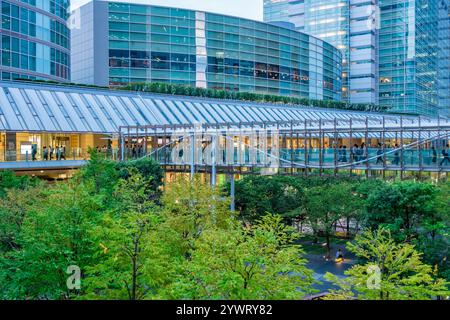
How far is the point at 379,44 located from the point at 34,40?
90.6m

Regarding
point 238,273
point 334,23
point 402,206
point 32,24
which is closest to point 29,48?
point 32,24

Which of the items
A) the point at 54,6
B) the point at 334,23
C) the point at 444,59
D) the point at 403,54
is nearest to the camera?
the point at 54,6

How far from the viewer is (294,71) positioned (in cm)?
9212

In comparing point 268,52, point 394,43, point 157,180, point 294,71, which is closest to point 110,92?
point 157,180

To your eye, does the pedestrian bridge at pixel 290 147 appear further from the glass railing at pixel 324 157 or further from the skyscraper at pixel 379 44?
the skyscraper at pixel 379 44

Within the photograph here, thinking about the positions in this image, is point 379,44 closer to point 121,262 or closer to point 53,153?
point 53,153

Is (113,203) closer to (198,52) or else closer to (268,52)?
(198,52)

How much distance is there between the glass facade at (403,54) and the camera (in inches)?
4603

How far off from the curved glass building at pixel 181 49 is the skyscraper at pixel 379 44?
33.1m

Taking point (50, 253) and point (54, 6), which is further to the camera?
point (54, 6)

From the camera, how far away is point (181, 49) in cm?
7900

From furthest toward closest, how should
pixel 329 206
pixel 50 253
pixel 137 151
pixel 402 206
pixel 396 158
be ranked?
pixel 137 151
pixel 329 206
pixel 402 206
pixel 396 158
pixel 50 253

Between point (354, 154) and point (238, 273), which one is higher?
point (354, 154)
